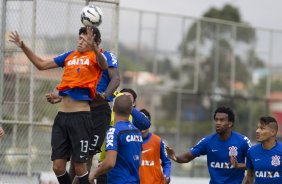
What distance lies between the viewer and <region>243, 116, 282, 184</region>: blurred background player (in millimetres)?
13453

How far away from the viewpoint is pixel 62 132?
11.9 meters

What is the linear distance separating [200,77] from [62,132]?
69.8 feet

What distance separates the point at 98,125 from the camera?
40.9 ft

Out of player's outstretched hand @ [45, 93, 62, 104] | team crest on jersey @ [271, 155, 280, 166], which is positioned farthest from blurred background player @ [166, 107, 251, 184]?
player's outstretched hand @ [45, 93, 62, 104]

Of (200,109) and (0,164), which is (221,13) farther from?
(0,164)

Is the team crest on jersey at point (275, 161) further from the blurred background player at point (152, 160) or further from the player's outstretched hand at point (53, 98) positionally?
the player's outstretched hand at point (53, 98)

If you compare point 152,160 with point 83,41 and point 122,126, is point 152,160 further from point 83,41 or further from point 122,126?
point 122,126

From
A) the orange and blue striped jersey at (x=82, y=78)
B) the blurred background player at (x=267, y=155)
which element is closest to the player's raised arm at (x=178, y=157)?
the blurred background player at (x=267, y=155)

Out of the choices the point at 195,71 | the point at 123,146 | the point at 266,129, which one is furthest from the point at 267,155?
the point at 195,71

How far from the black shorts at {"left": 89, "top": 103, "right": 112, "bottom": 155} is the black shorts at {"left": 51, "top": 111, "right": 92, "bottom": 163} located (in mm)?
456

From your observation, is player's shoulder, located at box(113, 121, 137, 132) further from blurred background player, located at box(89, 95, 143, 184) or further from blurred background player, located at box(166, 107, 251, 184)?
blurred background player, located at box(166, 107, 251, 184)

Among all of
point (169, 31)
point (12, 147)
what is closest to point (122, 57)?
point (169, 31)

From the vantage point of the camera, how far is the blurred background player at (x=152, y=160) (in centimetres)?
1458

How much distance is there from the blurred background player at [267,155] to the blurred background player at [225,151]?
1.54ft
